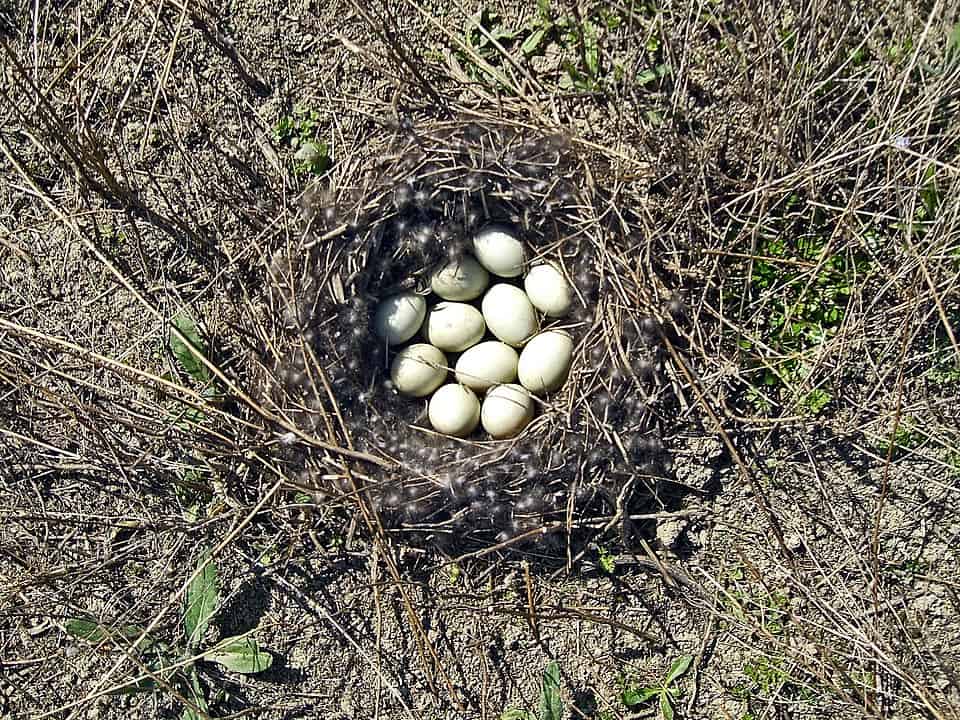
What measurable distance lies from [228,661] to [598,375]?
104 centimetres

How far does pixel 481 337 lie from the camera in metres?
2.08

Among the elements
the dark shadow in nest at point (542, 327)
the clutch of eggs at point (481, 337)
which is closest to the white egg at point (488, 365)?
the clutch of eggs at point (481, 337)

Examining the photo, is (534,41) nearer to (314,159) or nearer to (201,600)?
(314,159)

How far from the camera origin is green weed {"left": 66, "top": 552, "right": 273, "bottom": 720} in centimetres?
213

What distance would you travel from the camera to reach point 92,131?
2131mm

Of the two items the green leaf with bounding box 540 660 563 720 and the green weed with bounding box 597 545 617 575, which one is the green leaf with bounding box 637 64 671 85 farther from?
the green leaf with bounding box 540 660 563 720

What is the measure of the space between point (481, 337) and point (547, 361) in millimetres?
188

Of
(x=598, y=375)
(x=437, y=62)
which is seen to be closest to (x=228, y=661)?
(x=598, y=375)

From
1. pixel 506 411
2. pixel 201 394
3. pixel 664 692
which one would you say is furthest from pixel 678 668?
pixel 201 394

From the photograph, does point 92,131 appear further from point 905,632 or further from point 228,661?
point 905,632

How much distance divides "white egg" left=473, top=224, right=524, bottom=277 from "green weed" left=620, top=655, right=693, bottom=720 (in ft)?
3.03

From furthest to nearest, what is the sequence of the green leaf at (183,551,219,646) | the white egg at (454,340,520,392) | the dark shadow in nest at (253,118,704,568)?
the green leaf at (183,551,219,646)
the white egg at (454,340,520,392)
the dark shadow in nest at (253,118,704,568)

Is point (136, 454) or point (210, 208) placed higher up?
point (210, 208)

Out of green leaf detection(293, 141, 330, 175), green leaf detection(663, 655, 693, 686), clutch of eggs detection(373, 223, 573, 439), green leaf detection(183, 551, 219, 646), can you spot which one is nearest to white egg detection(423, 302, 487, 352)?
clutch of eggs detection(373, 223, 573, 439)
